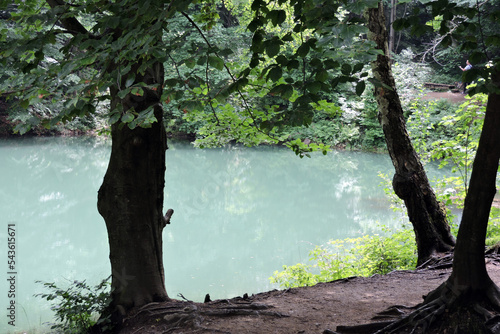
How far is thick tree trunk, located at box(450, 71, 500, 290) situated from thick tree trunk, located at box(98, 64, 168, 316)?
238cm

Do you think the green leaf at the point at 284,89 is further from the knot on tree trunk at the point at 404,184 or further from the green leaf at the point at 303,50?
the knot on tree trunk at the point at 404,184

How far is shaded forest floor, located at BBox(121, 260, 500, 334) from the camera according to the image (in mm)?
3295

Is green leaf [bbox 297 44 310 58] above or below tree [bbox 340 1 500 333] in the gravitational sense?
above

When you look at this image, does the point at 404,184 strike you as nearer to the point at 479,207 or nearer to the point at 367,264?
the point at 367,264

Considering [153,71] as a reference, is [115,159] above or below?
below

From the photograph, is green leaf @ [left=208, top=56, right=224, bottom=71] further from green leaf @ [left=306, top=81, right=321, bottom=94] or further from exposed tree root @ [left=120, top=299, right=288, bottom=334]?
exposed tree root @ [left=120, top=299, right=288, bottom=334]

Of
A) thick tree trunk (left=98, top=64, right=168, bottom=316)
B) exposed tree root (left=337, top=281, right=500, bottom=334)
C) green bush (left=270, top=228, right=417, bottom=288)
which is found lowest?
exposed tree root (left=337, top=281, right=500, bottom=334)

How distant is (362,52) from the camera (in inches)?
78.2

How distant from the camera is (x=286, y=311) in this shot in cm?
368

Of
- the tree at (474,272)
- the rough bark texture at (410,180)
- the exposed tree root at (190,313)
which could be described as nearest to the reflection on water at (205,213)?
the exposed tree root at (190,313)

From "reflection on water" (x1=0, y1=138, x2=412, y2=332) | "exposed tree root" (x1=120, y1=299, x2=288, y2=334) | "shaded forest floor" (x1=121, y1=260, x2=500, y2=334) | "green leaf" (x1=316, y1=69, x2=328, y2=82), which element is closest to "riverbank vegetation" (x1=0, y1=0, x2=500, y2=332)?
"green leaf" (x1=316, y1=69, x2=328, y2=82)

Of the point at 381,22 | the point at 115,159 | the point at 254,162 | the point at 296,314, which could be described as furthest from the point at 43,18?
the point at 254,162

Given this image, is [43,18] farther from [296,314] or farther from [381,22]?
[381,22]

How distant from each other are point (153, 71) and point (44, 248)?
6.91 metres
